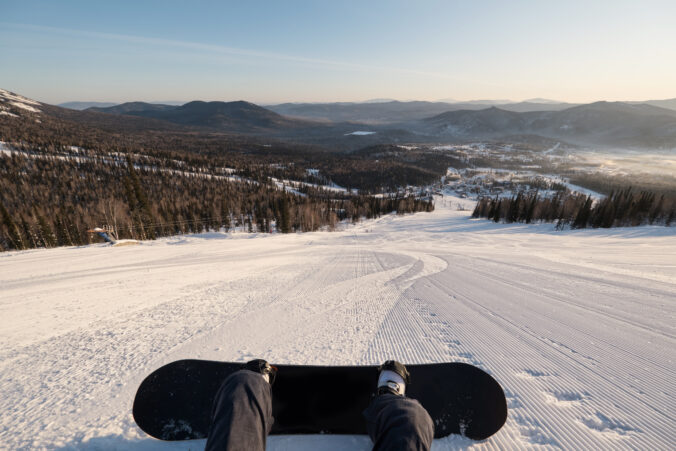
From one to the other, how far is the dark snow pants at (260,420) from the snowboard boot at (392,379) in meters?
0.19

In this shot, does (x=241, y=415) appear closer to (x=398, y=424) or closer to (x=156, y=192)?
(x=398, y=424)

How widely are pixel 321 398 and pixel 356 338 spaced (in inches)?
60.5

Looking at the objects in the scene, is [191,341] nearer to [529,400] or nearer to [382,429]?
[382,429]

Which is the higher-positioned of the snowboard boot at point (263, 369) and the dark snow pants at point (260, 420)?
the dark snow pants at point (260, 420)

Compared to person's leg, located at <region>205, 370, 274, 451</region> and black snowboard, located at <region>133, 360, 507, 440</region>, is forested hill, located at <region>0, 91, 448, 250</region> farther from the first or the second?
person's leg, located at <region>205, 370, 274, 451</region>

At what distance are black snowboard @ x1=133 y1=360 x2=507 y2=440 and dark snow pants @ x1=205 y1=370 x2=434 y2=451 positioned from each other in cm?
56

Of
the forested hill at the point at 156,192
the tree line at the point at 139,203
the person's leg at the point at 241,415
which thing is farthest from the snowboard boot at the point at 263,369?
the tree line at the point at 139,203

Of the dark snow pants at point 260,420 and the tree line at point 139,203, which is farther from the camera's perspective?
A: the tree line at point 139,203

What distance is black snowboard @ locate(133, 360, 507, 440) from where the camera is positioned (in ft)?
8.57

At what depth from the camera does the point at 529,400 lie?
114 inches

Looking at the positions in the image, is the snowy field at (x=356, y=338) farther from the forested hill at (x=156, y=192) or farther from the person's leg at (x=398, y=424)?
the forested hill at (x=156, y=192)

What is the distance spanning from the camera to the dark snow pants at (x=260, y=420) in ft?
6.34

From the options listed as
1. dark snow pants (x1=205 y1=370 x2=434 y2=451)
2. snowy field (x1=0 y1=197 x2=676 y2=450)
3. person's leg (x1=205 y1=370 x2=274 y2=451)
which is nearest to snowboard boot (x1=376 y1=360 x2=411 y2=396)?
dark snow pants (x1=205 y1=370 x2=434 y2=451)

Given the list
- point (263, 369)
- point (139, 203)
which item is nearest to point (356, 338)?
point (263, 369)
